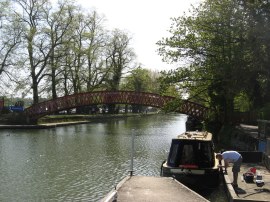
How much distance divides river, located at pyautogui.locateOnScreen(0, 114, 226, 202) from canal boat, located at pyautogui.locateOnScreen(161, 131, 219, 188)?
736 millimetres

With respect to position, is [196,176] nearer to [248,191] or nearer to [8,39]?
[248,191]

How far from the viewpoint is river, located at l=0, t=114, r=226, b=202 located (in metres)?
17.9

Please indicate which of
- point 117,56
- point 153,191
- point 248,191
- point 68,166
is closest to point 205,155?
point 248,191

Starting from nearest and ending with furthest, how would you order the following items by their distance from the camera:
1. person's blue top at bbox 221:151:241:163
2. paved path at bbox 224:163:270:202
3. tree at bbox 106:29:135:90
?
1. paved path at bbox 224:163:270:202
2. person's blue top at bbox 221:151:241:163
3. tree at bbox 106:29:135:90

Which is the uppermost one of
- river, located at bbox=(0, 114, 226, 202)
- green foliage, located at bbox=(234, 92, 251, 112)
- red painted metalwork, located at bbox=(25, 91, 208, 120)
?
red painted metalwork, located at bbox=(25, 91, 208, 120)

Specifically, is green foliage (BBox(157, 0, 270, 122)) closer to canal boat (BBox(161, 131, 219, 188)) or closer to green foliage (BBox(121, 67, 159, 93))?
canal boat (BBox(161, 131, 219, 188))

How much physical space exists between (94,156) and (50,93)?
156ft

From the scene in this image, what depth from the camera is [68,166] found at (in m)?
24.4

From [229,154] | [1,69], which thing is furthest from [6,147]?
[1,69]

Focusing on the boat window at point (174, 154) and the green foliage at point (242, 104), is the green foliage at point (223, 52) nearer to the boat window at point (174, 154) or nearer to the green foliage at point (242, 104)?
the green foliage at point (242, 104)

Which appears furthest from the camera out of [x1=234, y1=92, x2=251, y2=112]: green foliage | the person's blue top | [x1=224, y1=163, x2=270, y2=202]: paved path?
[x1=234, y1=92, x2=251, y2=112]: green foliage

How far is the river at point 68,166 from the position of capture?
705 inches

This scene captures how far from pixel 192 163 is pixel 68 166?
9048mm

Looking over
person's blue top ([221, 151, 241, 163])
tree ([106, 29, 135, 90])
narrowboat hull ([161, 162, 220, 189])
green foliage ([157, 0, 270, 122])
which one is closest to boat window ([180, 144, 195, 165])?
narrowboat hull ([161, 162, 220, 189])
